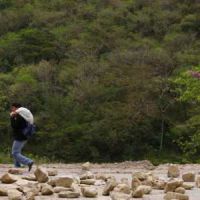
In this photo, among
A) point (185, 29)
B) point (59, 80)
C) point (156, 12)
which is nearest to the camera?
point (59, 80)

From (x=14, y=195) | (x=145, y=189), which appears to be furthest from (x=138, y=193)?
(x=14, y=195)

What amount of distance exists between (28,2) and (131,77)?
138 feet

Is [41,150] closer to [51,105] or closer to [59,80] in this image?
[51,105]

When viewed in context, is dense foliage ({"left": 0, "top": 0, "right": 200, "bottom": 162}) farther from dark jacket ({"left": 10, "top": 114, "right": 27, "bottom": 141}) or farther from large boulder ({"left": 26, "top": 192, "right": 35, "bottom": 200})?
large boulder ({"left": 26, "top": 192, "right": 35, "bottom": 200})

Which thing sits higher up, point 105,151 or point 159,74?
point 159,74

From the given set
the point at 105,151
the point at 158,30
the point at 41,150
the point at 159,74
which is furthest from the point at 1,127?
the point at 158,30

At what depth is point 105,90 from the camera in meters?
41.9

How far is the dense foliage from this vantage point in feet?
125

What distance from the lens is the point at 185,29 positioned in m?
66.6

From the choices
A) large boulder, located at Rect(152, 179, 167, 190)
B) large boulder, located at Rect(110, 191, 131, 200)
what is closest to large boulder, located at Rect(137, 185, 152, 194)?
large boulder, located at Rect(110, 191, 131, 200)

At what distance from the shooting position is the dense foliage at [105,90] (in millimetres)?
38125

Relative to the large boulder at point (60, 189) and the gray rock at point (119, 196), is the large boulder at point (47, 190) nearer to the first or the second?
the large boulder at point (60, 189)

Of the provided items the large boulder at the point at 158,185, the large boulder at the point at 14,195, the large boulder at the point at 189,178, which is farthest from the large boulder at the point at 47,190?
the large boulder at the point at 189,178

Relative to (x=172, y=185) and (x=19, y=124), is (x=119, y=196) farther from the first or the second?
(x=19, y=124)
